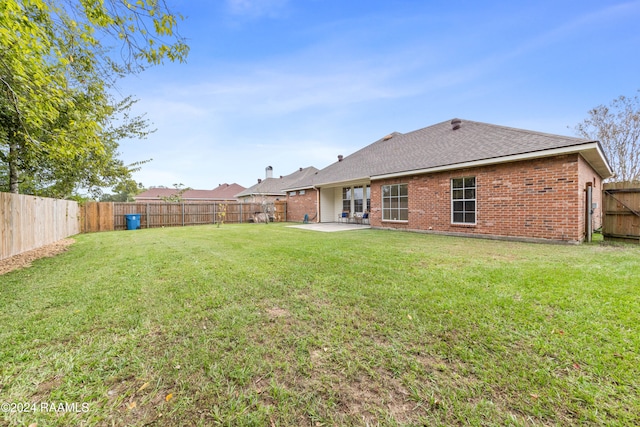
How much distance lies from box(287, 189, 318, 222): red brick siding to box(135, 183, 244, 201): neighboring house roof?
1812cm

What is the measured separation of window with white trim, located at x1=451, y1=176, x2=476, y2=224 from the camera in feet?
29.5

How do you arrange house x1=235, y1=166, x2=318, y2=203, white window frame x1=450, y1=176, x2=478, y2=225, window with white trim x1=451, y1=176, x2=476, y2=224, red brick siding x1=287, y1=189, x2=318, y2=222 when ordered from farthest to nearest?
1. house x1=235, y1=166, x2=318, y2=203
2. red brick siding x1=287, y1=189, x2=318, y2=222
3. window with white trim x1=451, y1=176, x2=476, y2=224
4. white window frame x1=450, y1=176, x2=478, y2=225

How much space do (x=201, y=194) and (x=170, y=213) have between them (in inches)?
875

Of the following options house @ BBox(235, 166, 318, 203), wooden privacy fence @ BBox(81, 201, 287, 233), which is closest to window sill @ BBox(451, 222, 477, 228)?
wooden privacy fence @ BBox(81, 201, 287, 233)

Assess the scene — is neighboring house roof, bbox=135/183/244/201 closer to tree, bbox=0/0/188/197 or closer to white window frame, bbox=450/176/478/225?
tree, bbox=0/0/188/197

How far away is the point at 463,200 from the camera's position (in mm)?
9258

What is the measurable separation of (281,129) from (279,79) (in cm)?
651

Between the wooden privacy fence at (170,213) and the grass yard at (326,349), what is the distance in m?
12.8

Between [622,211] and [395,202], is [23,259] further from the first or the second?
[622,211]

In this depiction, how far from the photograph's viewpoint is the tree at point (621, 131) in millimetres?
17703

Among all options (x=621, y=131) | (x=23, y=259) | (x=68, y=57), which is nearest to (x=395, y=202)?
(x=68, y=57)

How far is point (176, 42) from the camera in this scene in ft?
13.1

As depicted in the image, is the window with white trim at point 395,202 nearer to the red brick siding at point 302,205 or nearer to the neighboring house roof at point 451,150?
the neighboring house roof at point 451,150

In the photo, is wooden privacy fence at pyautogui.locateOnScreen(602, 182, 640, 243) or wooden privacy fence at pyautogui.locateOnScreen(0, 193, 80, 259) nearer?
wooden privacy fence at pyautogui.locateOnScreen(0, 193, 80, 259)
